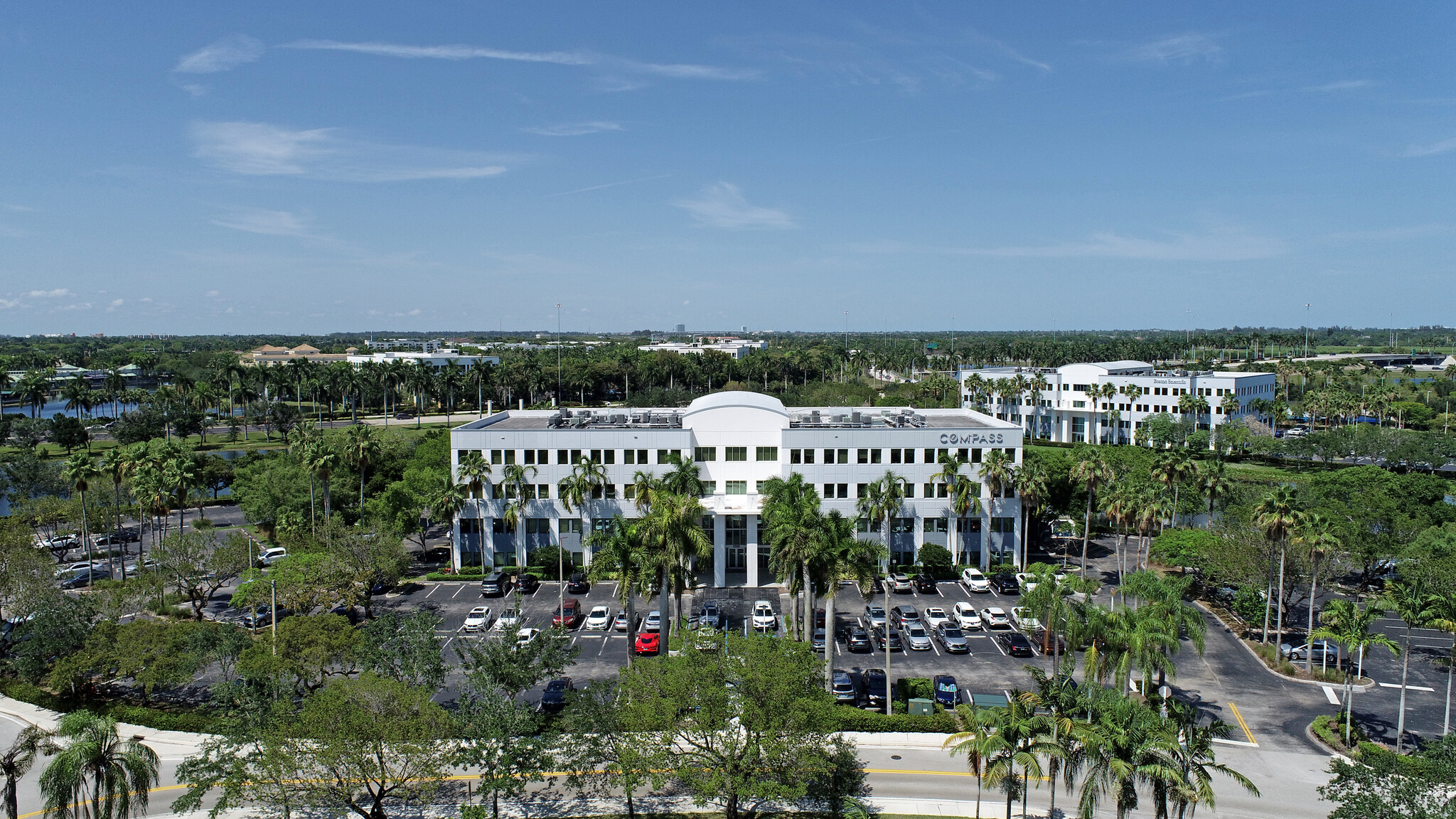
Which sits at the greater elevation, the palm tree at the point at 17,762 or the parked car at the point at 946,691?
the palm tree at the point at 17,762

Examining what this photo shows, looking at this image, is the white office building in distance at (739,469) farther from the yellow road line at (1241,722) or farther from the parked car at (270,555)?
the yellow road line at (1241,722)

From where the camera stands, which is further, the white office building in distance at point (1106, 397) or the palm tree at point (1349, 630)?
the white office building in distance at point (1106, 397)

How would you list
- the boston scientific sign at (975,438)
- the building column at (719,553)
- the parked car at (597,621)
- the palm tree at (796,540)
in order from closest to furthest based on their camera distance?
1. the palm tree at (796,540)
2. the parked car at (597,621)
3. the building column at (719,553)
4. the boston scientific sign at (975,438)

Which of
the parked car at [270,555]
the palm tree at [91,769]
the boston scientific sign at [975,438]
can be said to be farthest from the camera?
the parked car at [270,555]

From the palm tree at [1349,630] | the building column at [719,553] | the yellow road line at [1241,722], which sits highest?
the palm tree at [1349,630]

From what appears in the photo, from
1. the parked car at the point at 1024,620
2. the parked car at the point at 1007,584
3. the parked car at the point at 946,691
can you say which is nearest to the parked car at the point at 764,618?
the parked car at the point at 946,691

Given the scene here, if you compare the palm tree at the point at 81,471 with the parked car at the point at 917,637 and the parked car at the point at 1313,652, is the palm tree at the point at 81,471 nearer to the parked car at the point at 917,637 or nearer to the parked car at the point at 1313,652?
the parked car at the point at 917,637

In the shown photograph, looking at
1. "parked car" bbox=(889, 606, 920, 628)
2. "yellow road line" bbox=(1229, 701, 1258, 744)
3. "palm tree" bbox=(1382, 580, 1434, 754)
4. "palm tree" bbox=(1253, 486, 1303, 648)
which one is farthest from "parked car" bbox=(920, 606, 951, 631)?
"palm tree" bbox=(1382, 580, 1434, 754)
